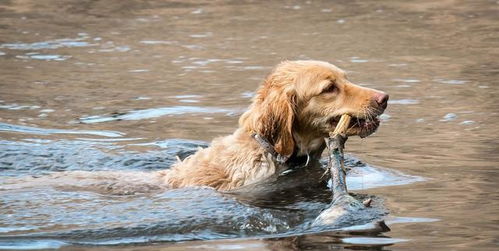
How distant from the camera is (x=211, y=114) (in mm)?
12492

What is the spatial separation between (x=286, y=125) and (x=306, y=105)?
268 millimetres

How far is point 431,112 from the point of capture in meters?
12.2

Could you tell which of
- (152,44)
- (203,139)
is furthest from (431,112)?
(152,44)

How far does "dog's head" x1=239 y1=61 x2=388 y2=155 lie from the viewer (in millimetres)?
8430

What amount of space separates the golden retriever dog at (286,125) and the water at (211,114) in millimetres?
319

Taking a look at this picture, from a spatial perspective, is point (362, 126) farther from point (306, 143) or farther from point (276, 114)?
point (276, 114)

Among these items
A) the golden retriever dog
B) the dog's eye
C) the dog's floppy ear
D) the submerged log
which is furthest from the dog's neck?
the dog's eye

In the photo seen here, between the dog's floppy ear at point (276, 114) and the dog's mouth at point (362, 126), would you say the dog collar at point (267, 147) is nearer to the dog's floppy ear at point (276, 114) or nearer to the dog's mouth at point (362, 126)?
the dog's floppy ear at point (276, 114)

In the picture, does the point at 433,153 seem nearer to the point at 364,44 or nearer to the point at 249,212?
the point at 249,212

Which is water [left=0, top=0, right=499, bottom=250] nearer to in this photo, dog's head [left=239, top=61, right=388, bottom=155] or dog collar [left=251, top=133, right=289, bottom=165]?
dog collar [left=251, top=133, right=289, bottom=165]

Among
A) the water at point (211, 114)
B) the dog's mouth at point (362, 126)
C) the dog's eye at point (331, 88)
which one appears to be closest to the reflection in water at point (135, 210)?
the water at point (211, 114)

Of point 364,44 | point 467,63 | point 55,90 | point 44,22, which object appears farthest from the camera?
point 44,22

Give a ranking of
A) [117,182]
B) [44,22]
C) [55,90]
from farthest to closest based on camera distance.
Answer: [44,22] → [55,90] → [117,182]

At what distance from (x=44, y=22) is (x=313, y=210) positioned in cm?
1277
